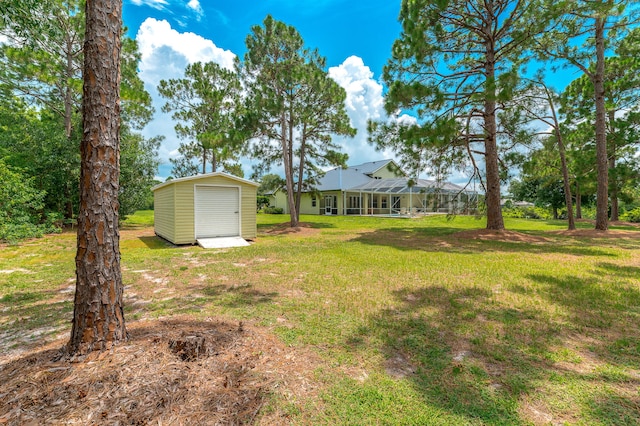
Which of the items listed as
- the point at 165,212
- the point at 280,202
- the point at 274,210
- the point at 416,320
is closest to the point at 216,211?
the point at 165,212

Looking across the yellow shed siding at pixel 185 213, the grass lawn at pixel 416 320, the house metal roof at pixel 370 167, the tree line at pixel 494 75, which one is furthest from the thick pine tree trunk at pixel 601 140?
the house metal roof at pixel 370 167

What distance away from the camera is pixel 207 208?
9805mm

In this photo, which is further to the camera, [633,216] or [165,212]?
[633,216]

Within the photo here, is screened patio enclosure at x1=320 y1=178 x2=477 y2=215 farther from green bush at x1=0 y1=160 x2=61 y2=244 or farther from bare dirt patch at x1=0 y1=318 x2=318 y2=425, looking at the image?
bare dirt patch at x1=0 y1=318 x2=318 y2=425

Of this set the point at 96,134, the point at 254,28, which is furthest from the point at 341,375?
the point at 254,28

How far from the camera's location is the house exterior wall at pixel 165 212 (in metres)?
9.42

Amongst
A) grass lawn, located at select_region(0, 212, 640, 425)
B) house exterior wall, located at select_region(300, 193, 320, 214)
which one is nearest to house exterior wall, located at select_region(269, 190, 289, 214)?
house exterior wall, located at select_region(300, 193, 320, 214)

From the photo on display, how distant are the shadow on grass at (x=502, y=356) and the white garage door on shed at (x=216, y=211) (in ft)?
25.2

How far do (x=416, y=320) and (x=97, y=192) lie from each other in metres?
3.48

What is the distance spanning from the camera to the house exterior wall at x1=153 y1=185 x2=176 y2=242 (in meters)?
9.42

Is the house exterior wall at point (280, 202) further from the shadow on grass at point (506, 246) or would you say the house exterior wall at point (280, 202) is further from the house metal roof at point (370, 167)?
the shadow on grass at point (506, 246)

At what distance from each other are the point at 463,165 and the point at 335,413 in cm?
1291

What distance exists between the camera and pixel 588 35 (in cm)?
1159

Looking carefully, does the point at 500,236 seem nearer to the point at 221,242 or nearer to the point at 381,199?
the point at 221,242
